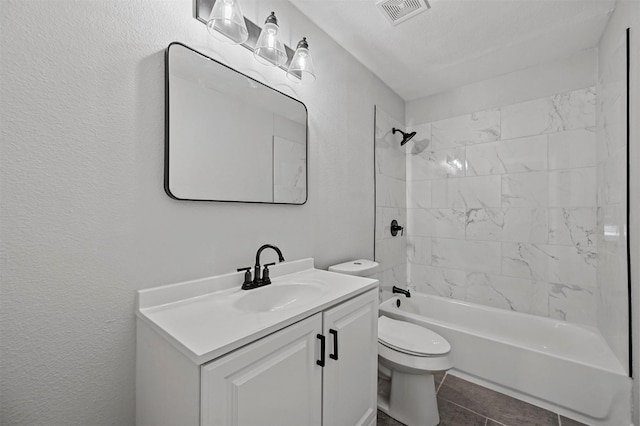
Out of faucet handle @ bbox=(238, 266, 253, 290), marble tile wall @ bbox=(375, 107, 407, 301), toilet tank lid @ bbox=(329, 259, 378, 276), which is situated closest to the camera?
faucet handle @ bbox=(238, 266, 253, 290)

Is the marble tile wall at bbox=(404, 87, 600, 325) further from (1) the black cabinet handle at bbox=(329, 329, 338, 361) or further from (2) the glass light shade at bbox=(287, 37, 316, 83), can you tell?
(1) the black cabinet handle at bbox=(329, 329, 338, 361)

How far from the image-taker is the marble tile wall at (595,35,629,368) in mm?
1477

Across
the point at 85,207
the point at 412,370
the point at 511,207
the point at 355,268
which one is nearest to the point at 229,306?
the point at 85,207

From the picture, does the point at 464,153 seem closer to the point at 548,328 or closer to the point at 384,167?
the point at 384,167

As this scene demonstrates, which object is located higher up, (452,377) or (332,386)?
(332,386)

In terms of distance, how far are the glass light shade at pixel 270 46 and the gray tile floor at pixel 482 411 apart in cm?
213

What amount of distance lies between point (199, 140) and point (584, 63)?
2.77 metres

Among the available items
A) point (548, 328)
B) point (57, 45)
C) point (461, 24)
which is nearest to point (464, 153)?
point (461, 24)

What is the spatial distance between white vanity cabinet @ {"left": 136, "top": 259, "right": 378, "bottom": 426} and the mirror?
438 millimetres

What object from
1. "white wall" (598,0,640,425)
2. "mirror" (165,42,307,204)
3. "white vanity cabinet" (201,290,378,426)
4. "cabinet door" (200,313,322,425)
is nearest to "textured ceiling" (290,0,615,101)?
"white wall" (598,0,640,425)

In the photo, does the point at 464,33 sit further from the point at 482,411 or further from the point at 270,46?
the point at 482,411

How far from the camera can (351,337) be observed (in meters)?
1.18

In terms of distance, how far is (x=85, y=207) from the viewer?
0.85 metres

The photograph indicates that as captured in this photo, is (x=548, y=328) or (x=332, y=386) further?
(x=548, y=328)
